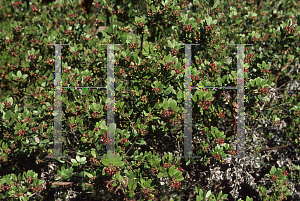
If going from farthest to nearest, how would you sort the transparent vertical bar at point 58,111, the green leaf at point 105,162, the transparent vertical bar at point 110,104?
the transparent vertical bar at point 58,111, the transparent vertical bar at point 110,104, the green leaf at point 105,162

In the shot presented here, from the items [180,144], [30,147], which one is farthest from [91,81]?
[180,144]

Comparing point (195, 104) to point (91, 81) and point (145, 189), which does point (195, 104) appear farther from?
point (91, 81)

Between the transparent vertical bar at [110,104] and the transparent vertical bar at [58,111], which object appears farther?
the transparent vertical bar at [58,111]

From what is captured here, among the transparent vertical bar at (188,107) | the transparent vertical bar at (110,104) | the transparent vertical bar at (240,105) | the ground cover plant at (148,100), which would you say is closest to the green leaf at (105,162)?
the ground cover plant at (148,100)

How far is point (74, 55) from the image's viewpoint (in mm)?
3215

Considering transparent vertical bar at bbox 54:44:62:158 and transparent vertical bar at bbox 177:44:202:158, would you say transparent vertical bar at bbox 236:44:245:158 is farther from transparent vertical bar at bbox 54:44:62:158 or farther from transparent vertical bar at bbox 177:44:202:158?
transparent vertical bar at bbox 54:44:62:158

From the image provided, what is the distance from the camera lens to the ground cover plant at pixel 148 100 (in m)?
2.65

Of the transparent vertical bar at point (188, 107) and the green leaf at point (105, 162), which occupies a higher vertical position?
the transparent vertical bar at point (188, 107)

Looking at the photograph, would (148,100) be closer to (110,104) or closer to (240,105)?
(110,104)

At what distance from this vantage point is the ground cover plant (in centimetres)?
265

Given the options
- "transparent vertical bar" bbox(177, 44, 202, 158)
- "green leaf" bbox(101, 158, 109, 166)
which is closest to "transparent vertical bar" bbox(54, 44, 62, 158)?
"green leaf" bbox(101, 158, 109, 166)

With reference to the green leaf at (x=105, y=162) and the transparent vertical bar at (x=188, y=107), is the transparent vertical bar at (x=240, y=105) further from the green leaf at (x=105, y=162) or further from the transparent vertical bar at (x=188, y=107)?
the green leaf at (x=105, y=162)

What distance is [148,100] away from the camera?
2707mm

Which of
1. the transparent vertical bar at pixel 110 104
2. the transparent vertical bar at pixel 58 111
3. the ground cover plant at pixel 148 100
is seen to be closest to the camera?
the transparent vertical bar at pixel 110 104
